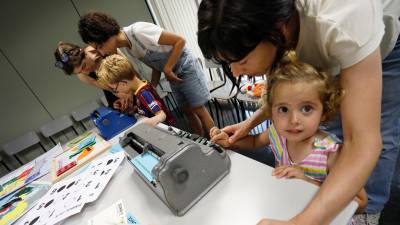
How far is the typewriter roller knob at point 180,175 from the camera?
2.16ft

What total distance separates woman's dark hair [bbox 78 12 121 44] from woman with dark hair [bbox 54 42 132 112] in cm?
19

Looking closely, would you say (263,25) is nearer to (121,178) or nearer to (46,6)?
(121,178)

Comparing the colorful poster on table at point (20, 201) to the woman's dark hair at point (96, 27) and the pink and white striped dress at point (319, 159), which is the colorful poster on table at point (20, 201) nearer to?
the woman's dark hair at point (96, 27)

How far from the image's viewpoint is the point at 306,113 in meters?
0.70

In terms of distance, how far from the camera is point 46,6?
311cm

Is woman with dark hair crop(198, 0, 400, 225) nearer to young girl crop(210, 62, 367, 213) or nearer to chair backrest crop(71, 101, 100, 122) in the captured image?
young girl crop(210, 62, 367, 213)

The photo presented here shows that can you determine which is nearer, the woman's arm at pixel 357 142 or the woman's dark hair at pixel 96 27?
the woman's arm at pixel 357 142

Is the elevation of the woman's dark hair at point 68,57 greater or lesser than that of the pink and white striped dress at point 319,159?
greater

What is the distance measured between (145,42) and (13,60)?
2.48 meters

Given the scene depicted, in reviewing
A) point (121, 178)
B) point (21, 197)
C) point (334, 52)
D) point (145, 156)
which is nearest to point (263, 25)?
point (334, 52)

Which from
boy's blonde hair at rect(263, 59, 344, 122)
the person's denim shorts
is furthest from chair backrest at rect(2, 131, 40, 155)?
boy's blonde hair at rect(263, 59, 344, 122)

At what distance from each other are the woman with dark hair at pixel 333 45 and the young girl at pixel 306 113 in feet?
0.23

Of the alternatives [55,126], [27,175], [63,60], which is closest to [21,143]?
[55,126]

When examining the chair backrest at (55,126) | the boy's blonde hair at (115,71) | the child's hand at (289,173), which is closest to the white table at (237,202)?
the child's hand at (289,173)
